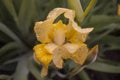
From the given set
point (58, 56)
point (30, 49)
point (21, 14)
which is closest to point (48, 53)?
point (58, 56)

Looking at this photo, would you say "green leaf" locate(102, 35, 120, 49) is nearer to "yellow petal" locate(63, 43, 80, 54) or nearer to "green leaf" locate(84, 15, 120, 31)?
"green leaf" locate(84, 15, 120, 31)

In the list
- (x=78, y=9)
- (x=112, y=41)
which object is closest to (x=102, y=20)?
(x=112, y=41)

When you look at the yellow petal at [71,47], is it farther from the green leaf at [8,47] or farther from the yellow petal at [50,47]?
the green leaf at [8,47]

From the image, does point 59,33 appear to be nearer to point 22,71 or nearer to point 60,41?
point 60,41

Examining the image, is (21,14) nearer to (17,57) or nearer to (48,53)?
(17,57)

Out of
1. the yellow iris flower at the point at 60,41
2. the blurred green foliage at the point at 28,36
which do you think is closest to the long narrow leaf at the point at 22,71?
the blurred green foliage at the point at 28,36

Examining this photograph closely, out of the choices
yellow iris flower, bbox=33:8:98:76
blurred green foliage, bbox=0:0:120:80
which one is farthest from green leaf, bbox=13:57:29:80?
yellow iris flower, bbox=33:8:98:76
